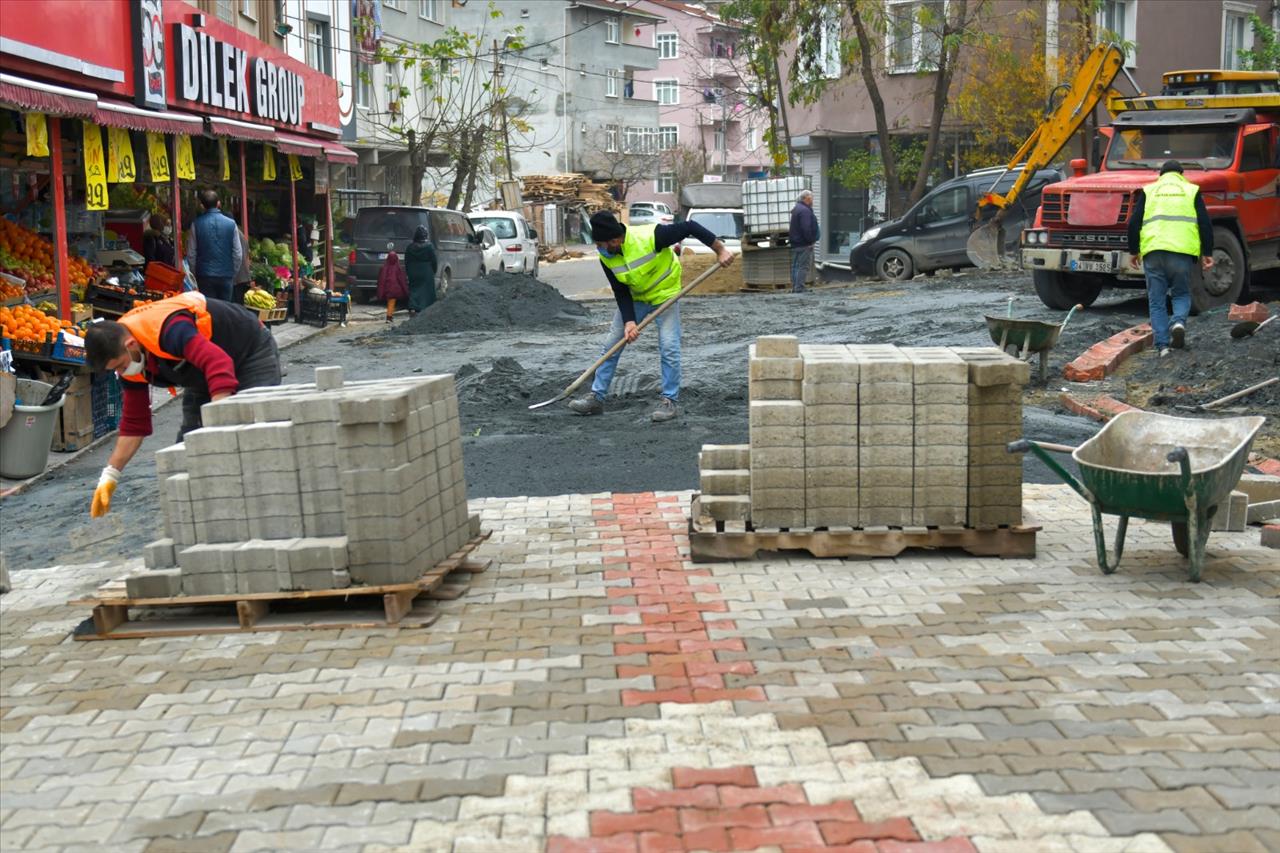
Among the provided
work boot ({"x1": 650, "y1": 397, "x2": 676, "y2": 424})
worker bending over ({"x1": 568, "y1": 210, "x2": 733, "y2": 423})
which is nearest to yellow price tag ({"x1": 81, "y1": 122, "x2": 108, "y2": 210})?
worker bending over ({"x1": 568, "y1": 210, "x2": 733, "y2": 423})

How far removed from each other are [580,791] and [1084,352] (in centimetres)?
1080

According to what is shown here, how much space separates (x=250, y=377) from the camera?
303 inches

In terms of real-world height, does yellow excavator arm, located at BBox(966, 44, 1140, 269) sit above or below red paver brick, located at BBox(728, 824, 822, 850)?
above

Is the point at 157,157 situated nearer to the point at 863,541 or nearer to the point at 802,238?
the point at 863,541

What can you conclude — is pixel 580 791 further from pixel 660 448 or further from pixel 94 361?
pixel 660 448

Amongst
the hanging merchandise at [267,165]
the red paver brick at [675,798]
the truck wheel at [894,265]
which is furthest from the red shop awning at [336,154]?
the red paver brick at [675,798]

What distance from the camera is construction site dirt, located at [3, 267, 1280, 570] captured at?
31.8ft

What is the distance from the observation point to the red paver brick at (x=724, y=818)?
4266 mm

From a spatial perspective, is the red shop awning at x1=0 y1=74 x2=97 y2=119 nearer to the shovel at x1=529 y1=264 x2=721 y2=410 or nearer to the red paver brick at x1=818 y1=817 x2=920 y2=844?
the shovel at x1=529 y1=264 x2=721 y2=410

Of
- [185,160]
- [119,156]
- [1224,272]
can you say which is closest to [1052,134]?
[1224,272]

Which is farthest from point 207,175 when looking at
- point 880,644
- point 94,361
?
point 880,644

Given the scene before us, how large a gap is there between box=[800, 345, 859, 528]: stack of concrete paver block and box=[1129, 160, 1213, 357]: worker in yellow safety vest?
7430mm

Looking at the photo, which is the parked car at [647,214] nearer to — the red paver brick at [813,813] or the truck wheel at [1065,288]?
the truck wheel at [1065,288]

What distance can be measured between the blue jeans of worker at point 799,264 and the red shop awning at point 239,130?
954 cm
